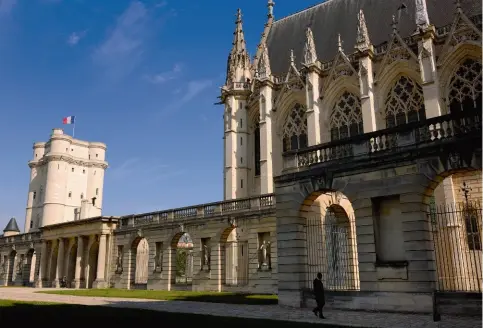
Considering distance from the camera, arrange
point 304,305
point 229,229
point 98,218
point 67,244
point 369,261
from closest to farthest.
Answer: point 369,261, point 304,305, point 229,229, point 98,218, point 67,244

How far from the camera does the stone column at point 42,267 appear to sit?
128 feet

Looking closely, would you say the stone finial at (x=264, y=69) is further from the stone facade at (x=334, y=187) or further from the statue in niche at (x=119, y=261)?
the statue in niche at (x=119, y=261)

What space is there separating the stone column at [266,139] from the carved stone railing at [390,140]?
17135 millimetres

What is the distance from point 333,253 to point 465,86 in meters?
14.9

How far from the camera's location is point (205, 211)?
91.2 feet

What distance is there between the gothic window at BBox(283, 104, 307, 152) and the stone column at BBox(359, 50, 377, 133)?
238 inches

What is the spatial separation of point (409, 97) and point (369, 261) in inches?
726

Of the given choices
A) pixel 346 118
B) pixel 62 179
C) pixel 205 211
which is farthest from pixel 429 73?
pixel 62 179

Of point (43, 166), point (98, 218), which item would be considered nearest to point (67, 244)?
point (98, 218)

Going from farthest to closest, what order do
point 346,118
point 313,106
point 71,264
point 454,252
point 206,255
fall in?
point 71,264, point 313,106, point 346,118, point 206,255, point 454,252

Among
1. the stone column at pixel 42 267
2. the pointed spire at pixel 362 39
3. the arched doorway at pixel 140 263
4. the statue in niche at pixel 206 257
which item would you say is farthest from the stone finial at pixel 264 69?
the stone column at pixel 42 267

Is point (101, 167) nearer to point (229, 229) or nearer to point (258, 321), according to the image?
point (229, 229)

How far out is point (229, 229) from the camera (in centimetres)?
2627

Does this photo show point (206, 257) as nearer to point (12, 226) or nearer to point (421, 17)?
point (421, 17)
